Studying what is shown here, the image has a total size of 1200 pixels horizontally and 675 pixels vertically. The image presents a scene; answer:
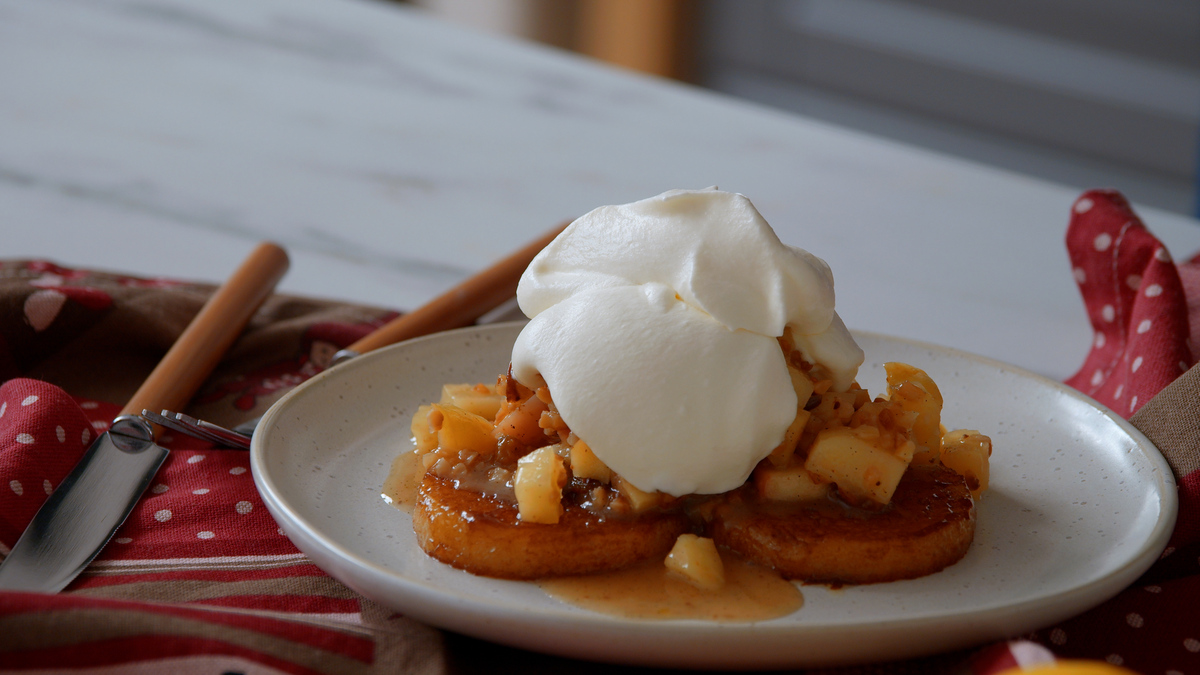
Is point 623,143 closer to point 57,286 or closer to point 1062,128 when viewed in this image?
point 57,286

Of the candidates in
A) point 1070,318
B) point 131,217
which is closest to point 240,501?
point 131,217

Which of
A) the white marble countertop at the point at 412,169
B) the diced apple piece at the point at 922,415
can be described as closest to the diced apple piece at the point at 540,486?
the diced apple piece at the point at 922,415

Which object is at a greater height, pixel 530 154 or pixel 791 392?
pixel 791 392

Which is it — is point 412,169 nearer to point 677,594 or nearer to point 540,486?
point 540,486

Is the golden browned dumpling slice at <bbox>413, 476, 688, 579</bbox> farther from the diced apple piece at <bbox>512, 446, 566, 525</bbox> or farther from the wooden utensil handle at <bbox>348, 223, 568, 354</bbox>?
the wooden utensil handle at <bbox>348, 223, 568, 354</bbox>

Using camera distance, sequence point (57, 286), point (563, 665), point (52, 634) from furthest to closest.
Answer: point (57, 286) < point (563, 665) < point (52, 634)

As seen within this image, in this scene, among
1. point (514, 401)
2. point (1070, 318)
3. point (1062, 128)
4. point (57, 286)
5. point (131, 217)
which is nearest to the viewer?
point (514, 401)

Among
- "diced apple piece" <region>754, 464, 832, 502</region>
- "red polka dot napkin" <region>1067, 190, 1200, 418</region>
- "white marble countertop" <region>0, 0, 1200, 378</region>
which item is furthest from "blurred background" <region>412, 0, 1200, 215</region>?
"diced apple piece" <region>754, 464, 832, 502</region>

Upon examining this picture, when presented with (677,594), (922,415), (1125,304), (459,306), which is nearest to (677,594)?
(677,594)

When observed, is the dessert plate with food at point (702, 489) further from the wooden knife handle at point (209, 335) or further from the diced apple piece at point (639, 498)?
the wooden knife handle at point (209, 335)
